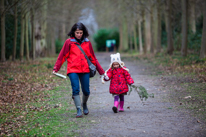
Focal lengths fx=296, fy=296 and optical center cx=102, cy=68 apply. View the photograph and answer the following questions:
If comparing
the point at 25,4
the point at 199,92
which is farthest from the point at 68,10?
the point at 199,92

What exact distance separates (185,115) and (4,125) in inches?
149

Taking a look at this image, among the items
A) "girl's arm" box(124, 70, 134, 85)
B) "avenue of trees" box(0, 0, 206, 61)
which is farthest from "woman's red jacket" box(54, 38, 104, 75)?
"avenue of trees" box(0, 0, 206, 61)

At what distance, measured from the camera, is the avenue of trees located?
20.2m

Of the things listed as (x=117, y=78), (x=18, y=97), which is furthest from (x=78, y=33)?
(x=18, y=97)

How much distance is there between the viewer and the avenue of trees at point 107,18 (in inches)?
795

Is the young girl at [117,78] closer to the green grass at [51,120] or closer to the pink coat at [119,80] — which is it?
the pink coat at [119,80]

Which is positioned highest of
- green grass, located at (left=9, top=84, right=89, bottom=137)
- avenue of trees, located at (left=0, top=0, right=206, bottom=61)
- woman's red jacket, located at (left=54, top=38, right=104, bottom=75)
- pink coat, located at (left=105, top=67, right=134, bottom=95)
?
avenue of trees, located at (left=0, top=0, right=206, bottom=61)

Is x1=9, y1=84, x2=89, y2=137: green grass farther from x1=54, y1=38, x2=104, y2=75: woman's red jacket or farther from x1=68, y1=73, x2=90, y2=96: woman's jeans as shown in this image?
x1=54, y1=38, x2=104, y2=75: woman's red jacket

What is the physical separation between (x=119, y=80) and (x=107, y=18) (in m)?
38.1

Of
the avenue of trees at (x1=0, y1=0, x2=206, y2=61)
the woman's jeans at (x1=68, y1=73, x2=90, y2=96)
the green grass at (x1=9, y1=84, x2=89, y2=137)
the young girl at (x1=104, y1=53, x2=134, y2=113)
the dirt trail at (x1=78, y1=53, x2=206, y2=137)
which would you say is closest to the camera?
the dirt trail at (x1=78, y1=53, x2=206, y2=137)

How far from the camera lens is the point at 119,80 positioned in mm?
6812

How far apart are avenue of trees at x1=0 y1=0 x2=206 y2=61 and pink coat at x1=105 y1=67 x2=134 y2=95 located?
1119cm

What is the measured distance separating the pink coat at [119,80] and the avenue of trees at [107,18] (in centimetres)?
1119

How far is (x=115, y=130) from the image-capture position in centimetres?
526
